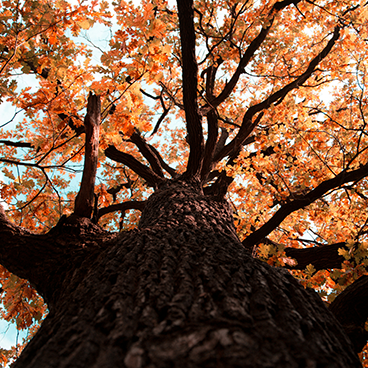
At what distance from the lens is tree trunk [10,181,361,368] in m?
0.76

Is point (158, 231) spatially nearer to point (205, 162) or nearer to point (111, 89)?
point (111, 89)

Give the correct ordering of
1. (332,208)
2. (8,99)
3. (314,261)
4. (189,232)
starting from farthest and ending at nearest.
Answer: (332,208)
(314,261)
(8,99)
(189,232)

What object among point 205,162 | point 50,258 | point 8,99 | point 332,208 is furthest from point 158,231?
point 332,208

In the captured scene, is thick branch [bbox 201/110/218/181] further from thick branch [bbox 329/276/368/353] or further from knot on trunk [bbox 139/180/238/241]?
thick branch [bbox 329/276/368/353]

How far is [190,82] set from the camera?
3.25 meters

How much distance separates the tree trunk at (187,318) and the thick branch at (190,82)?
2.26 meters

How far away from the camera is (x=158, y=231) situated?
1.95 meters

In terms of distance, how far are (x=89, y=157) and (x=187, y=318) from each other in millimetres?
2061

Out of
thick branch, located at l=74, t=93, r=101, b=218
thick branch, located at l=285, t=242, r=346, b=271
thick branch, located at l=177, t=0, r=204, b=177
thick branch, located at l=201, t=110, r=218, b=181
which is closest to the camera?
thick branch, located at l=74, t=93, r=101, b=218

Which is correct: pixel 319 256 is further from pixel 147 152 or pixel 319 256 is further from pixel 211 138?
pixel 147 152

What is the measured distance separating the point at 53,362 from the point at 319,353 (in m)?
0.89

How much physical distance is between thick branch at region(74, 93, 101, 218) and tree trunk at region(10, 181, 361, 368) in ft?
3.34

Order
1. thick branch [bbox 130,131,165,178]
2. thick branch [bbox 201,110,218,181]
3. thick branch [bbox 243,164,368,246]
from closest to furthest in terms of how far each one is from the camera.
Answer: thick branch [bbox 243,164,368,246]
thick branch [bbox 201,110,218,181]
thick branch [bbox 130,131,165,178]

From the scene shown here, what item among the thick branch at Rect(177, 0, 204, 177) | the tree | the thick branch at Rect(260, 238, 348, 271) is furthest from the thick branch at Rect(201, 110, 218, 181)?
the thick branch at Rect(260, 238, 348, 271)
